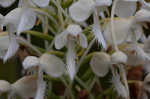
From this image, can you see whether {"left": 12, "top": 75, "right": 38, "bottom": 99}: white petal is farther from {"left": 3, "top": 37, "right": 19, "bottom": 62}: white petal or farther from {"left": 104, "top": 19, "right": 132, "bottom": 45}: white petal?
{"left": 104, "top": 19, "right": 132, "bottom": 45}: white petal

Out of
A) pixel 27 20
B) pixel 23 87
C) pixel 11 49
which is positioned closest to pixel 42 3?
pixel 27 20

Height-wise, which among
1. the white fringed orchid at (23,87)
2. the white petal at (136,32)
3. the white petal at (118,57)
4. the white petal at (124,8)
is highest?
the white petal at (124,8)

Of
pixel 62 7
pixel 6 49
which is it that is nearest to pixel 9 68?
Result: pixel 6 49

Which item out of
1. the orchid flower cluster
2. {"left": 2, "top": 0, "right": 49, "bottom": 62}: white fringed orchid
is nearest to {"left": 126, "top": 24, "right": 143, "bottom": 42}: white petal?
the orchid flower cluster

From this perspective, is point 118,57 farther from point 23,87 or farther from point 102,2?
point 23,87

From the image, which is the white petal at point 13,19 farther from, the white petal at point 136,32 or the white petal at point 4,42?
the white petal at point 136,32

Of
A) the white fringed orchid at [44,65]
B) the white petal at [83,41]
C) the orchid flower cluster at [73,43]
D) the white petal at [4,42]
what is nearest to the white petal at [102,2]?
the orchid flower cluster at [73,43]

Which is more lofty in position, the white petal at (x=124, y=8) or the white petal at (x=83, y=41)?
the white petal at (x=124, y=8)
